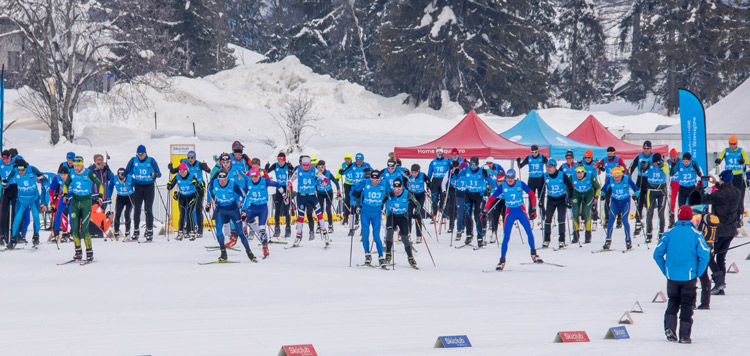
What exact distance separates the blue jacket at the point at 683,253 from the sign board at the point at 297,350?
379 centimetres

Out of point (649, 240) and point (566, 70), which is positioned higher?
point (566, 70)

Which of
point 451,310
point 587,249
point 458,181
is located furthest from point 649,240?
point 451,310

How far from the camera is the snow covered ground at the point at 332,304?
26.2 feet

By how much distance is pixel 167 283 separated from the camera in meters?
11.9

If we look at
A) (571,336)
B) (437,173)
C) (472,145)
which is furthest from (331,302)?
(472,145)

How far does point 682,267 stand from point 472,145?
15.1m

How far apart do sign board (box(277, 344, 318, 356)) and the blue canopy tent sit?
18388mm

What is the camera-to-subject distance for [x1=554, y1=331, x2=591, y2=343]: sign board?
808 centimetres

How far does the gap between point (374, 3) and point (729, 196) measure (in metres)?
49.6

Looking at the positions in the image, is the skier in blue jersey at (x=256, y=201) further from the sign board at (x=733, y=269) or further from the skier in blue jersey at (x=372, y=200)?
the sign board at (x=733, y=269)

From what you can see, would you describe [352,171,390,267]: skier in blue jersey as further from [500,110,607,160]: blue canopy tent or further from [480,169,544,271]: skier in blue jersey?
[500,110,607,160]: blue canopy tent

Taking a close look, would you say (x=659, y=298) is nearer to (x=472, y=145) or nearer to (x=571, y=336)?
(x=571, y=336)

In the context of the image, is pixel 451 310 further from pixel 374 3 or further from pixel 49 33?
pixel 374 3

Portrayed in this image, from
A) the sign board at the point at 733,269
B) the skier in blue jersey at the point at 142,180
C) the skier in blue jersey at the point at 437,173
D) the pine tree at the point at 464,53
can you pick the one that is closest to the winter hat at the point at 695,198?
the sign board at the point at 733,269
